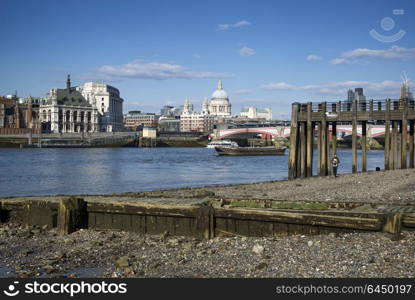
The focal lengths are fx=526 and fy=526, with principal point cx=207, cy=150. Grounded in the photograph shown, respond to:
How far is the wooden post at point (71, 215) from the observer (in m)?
16.2

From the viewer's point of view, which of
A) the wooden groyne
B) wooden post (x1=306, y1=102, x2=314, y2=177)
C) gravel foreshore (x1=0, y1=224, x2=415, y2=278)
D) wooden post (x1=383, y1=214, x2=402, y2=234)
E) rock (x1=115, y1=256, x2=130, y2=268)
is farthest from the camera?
wooden post (x1=306, y1=102, x2=314, y2=177)

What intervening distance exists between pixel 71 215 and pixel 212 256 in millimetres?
5957

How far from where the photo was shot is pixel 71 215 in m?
16.4

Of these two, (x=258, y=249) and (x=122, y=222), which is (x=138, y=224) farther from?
(x=258, y=249)

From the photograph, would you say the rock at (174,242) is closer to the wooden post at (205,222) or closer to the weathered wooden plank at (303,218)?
the wooden post at (205,222)

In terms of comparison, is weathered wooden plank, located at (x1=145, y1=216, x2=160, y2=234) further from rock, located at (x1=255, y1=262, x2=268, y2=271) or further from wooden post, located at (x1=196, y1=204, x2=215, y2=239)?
rock, located at (x1=255, y1=262, x2=268, y2=271)

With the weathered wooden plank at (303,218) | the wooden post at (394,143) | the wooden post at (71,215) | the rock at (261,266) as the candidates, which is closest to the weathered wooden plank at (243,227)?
the weathered wooden plank at (303,218)

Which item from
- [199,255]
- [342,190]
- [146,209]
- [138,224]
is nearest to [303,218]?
[199,255]

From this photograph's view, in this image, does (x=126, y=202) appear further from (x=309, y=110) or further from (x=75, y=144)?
(x=75, y=144)

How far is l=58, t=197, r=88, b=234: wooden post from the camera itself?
16.2 metres

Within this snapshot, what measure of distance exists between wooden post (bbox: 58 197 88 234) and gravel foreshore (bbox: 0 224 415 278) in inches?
31.7

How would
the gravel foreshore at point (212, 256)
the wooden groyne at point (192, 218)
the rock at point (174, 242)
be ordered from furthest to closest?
the rock at point (174, 242), the wooden groyne at point (192, 218), the gravel foreshore at point (212, 256)

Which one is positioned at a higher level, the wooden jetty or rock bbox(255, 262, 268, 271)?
the wooden jetty

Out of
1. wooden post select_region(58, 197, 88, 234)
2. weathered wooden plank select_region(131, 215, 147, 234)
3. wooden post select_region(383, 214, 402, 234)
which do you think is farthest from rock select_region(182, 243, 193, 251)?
wooden post select_region(383, 214, 402, 234)
